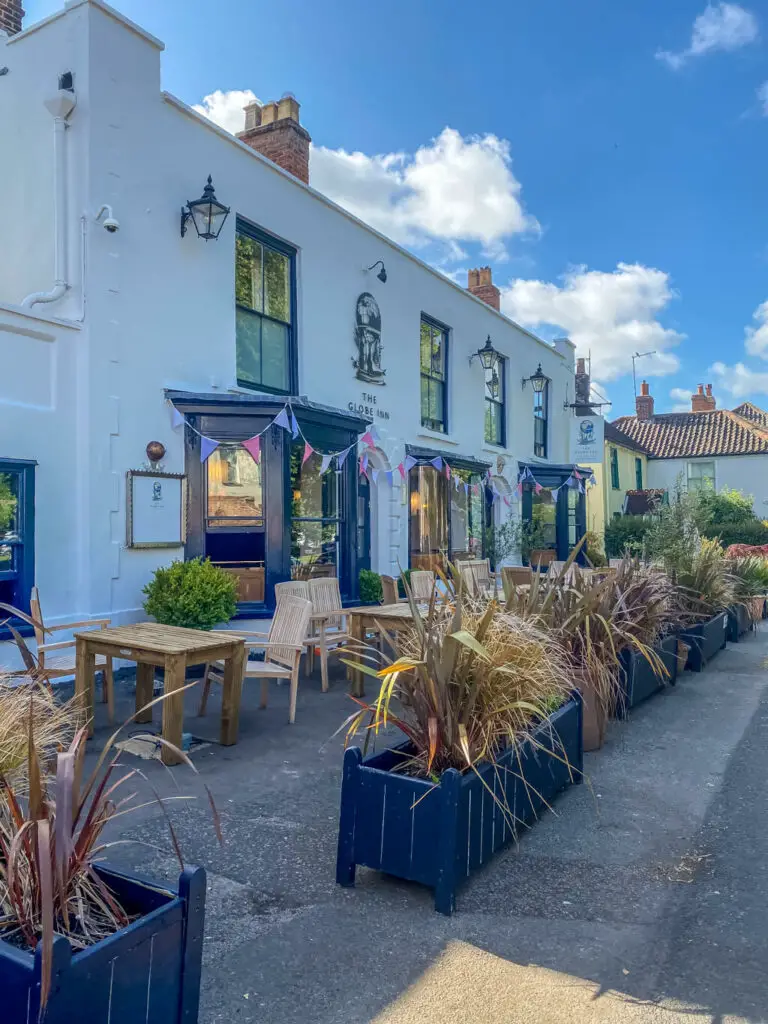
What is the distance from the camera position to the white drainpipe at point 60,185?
7.29 meters

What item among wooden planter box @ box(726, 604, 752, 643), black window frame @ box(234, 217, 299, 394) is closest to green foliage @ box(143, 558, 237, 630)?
black window frame @ box(234, 217, 299, 394)

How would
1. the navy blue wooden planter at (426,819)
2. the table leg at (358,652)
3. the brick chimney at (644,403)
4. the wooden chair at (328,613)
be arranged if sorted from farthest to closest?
1. the brick chimney at (644,403)
2. the wooden chair at (328,613)
3. the table leg at (358,652)
4. the navy blue wooden planter at (426,819)

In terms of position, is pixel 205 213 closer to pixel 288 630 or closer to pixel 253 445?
pixel 253 445

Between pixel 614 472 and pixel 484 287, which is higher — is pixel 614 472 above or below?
below

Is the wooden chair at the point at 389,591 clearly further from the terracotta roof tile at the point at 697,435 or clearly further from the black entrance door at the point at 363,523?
the terracotta roof tile at the point at 697,435

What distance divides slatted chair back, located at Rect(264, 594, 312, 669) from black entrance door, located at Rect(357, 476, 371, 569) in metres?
4.10

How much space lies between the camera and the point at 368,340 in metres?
11.1

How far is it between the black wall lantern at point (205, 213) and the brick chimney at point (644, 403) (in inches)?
1137

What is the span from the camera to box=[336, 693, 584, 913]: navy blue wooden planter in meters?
3.07

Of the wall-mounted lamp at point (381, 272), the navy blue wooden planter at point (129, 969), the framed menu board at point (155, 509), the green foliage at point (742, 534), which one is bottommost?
the navy blue wooden planter at point (129, 969)

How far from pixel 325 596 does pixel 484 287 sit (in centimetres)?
986

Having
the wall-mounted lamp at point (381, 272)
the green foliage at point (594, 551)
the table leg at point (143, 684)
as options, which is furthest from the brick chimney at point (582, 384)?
the table leg at point (143, 684)

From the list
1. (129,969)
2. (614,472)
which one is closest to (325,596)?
(129,969)

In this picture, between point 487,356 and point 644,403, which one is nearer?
point 487,356
